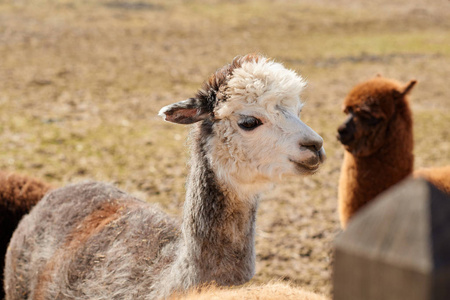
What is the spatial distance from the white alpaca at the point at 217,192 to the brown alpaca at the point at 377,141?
1.69m

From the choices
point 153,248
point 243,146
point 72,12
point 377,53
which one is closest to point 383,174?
point 243,146

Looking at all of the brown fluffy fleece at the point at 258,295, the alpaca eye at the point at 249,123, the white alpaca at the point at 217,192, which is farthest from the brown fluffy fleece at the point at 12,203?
the brown fluffy fleece at the point at 258,295

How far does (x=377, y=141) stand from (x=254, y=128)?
2072 millimetres

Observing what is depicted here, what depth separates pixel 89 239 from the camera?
3.25m

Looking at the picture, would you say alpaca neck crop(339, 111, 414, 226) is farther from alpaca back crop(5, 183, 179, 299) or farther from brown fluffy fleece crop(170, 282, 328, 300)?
brown fluffy fleece crop(170, 282, 328, 300)

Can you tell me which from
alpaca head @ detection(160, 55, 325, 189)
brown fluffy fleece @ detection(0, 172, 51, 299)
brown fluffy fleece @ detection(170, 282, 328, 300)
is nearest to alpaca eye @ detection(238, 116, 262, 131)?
alpaca head @ detection(160, 55, 325, 189)

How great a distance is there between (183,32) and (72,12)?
15.8 ft

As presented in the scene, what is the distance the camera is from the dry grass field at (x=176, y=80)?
20.4ft

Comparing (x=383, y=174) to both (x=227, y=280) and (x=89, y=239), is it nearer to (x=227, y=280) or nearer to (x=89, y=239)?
(x=227, y=280)

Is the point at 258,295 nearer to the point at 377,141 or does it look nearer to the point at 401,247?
the point at 401,247

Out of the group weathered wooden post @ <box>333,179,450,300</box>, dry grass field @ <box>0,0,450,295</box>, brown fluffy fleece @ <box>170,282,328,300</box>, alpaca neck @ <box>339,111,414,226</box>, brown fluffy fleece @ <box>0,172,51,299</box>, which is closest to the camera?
weathered wooden post @ <box>333,179,450,300</box>

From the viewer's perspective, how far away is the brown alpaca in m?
4.48

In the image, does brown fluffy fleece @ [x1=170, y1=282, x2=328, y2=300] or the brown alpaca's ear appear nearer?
brown fluffy fleece @ [x1=170, y1=282, x2=328, y2=300]

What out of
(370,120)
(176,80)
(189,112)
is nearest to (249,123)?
(189,112)
